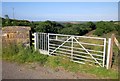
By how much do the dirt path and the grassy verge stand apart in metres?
0.47

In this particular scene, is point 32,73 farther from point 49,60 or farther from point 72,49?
point 72,49

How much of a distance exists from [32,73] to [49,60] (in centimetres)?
178

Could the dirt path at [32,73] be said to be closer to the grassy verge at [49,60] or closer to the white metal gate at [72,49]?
the grassy verge at [49,60]

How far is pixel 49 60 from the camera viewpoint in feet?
29.7

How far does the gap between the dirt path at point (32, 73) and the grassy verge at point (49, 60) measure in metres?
0.47

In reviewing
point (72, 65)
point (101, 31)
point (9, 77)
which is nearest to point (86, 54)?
point (72, 65)

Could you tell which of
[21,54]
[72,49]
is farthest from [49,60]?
[21,54]

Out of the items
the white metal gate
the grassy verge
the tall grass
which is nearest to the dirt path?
the grassy verge

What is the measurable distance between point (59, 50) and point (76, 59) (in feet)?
4.20

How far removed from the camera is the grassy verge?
24.4 feet

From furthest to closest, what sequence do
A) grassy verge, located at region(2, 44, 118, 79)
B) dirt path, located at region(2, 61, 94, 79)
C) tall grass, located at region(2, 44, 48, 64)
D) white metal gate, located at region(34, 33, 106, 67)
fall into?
tall grass, located at region(2, 44, 48, 64)
white metal gate, located at region(34, 33, 106, 67)
grassy verge, located at region(2, 44, 118, 79)
dirt path, located at region(2, 61, 94, 79)

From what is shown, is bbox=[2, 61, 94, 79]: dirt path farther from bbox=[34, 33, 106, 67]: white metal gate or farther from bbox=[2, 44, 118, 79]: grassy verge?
bbox=[34, 33, 106, 67]: white metal gate

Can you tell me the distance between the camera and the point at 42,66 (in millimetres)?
8383

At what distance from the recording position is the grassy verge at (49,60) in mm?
7445
